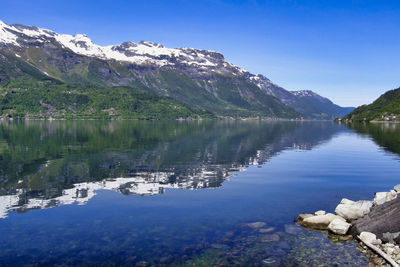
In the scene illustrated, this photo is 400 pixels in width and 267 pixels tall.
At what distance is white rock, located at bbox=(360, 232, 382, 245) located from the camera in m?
27.2

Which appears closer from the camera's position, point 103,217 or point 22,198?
point 103,217

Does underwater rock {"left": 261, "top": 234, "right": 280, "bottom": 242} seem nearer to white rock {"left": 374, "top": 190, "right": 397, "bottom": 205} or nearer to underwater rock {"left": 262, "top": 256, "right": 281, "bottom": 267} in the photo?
underwater rock {"left": 262, "top": 256, "right": 281, "bottom": 267}

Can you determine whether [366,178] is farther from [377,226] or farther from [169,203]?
[169,203]

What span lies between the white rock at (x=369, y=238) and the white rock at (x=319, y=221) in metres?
3.82

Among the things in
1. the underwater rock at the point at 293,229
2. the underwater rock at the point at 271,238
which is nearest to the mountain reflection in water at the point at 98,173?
the underwater rock at the point at 293,229

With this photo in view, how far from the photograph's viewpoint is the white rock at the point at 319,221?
31.5 m

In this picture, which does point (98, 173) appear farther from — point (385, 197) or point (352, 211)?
point (385, 197)

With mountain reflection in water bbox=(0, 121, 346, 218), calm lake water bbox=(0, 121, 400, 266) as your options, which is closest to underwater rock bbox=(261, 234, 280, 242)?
calm lake water bbox=(0, 121, 400, 266)

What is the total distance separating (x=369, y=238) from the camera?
1083 inches

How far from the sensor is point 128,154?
83.7 metres

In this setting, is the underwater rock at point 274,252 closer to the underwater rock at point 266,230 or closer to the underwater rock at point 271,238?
the underwater rock at point 271,238

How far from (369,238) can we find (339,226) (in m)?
2.85

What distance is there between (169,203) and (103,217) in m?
8.53

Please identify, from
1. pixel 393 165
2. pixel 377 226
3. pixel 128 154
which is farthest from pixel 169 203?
pixel 393 165
